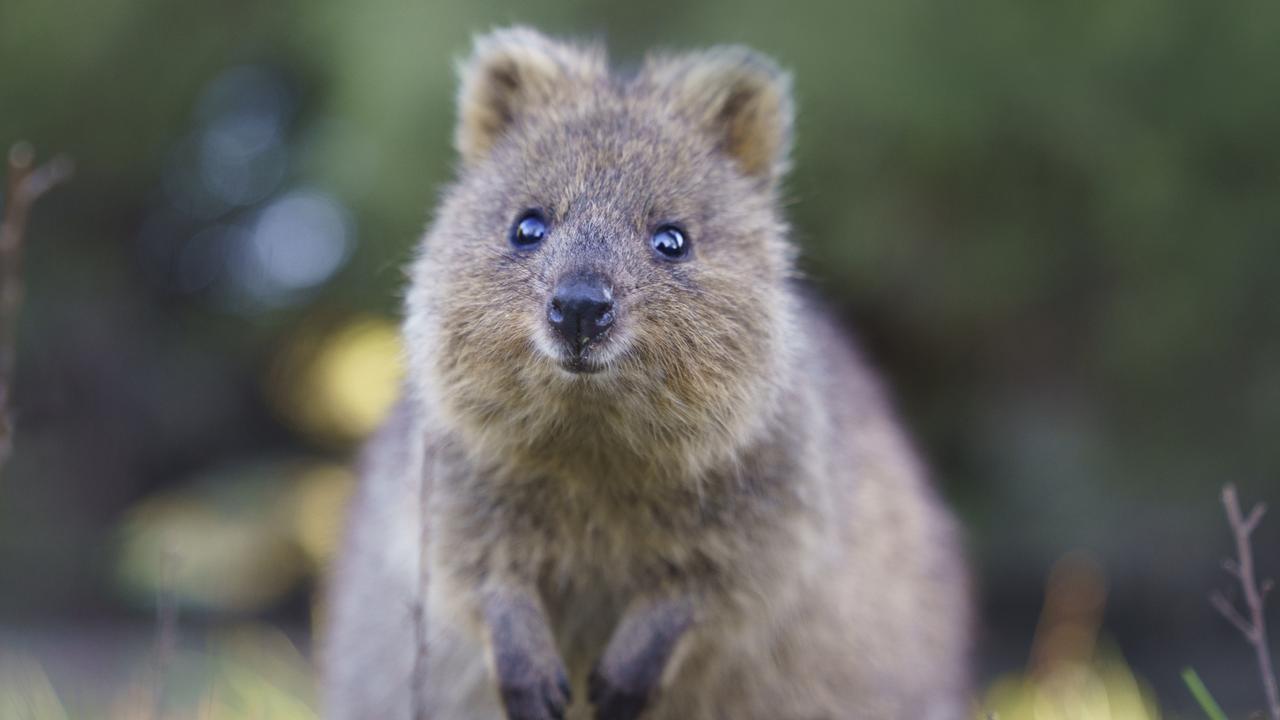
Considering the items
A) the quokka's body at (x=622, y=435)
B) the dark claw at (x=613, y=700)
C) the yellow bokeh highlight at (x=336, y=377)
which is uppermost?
the quokka's body at (x=622, y=435)

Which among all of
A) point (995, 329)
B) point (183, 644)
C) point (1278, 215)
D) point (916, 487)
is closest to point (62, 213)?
point (183, 644)

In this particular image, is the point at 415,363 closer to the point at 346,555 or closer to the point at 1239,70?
the point at 346,555

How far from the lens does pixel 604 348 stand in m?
3.87

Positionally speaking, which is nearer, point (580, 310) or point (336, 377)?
point (580, 310)

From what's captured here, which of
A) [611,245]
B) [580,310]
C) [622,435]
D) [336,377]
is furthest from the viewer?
[336,377]

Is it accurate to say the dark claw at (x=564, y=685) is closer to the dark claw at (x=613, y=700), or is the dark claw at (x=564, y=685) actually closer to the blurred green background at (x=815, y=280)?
the dark claw at (x=613, y=700)

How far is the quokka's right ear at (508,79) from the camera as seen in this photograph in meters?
5.09

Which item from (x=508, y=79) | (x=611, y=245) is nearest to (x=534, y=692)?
(x=611, y=245)

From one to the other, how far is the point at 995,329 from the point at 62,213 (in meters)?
9.59

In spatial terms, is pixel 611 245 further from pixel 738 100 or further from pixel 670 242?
pixel 738 100

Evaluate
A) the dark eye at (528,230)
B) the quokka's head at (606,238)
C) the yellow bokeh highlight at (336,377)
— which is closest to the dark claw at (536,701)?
the quokka's head at (606,238)

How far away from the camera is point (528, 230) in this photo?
4.41 m

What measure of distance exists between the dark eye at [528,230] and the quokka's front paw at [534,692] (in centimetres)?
147

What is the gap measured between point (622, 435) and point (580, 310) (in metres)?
0.64
